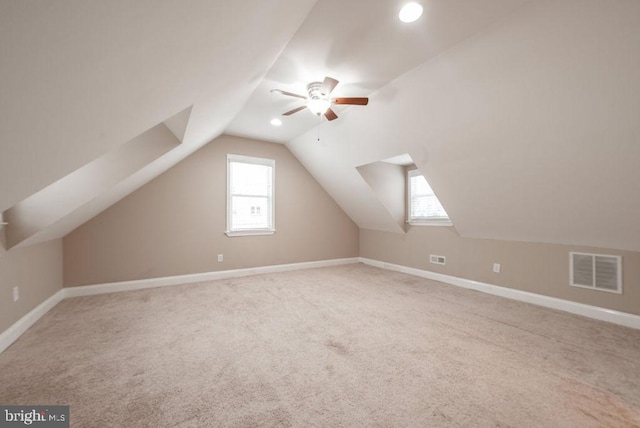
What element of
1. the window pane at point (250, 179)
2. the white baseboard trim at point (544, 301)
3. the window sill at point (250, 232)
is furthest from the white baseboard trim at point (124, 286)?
the white baseboard trim at point (544, 301)

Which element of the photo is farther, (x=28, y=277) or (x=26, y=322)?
(x=28, y=277)

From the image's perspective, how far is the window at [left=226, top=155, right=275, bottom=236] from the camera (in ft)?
16.3

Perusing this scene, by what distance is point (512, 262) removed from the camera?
372 centimetres

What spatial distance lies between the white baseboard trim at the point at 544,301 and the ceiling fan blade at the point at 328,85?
350 cm

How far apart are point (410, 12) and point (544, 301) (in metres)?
3.61

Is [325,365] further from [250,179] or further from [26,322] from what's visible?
[250,179]

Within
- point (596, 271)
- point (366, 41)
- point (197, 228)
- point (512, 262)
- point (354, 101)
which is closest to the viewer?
point (366, 41)

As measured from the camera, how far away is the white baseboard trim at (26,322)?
2301 mm

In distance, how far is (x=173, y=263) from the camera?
439cm

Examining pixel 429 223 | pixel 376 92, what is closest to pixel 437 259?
pixel 429 223

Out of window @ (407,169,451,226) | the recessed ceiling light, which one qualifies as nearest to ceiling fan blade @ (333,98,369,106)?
the recessed ceiling light

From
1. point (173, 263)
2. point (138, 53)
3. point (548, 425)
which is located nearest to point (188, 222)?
point (173, 263)

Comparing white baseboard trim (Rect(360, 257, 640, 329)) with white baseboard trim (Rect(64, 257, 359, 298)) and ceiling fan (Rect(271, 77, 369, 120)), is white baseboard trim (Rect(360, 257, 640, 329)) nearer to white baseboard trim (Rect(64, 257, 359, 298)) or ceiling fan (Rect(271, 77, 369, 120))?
white baseboard trim (Rect(64, 257, 359, 298))

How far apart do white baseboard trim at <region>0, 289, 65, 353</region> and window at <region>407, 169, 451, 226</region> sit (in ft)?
17.4
